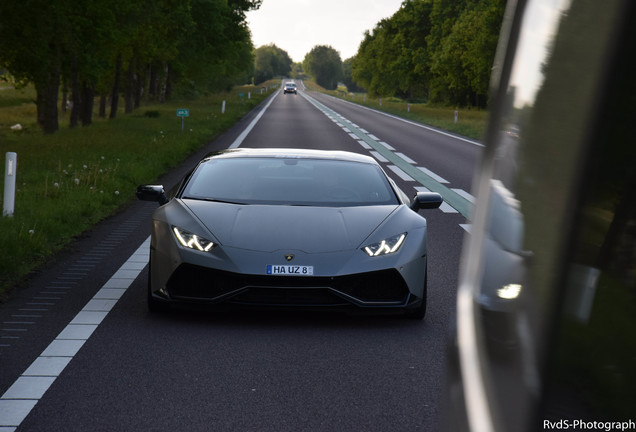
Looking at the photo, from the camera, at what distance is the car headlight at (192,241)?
5.79m

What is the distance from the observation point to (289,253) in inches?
224

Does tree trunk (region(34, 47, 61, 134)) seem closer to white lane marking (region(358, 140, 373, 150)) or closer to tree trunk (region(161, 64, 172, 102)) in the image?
white lane marking (region(358, 140, 373, 150))

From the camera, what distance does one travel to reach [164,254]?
5.86 m

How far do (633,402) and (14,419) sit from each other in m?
3.37

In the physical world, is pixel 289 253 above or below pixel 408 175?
above

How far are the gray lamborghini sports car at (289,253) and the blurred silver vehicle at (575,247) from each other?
13.7 ft

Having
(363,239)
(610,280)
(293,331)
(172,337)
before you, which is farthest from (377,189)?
(610,280)

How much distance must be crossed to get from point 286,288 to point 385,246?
0.73 m

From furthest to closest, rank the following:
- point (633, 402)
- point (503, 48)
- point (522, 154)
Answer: point (503, 48) < point (522, 154) < point (633, 402)

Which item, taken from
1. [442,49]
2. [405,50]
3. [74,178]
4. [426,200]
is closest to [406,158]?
[74,178]

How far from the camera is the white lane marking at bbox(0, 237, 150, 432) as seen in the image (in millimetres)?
4003

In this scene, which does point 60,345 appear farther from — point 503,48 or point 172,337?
point 503,48

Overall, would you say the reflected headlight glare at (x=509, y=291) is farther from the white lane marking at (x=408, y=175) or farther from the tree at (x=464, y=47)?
the tree at (x=464, y=47)

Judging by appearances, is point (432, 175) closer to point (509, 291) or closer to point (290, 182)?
point (290, 182)
